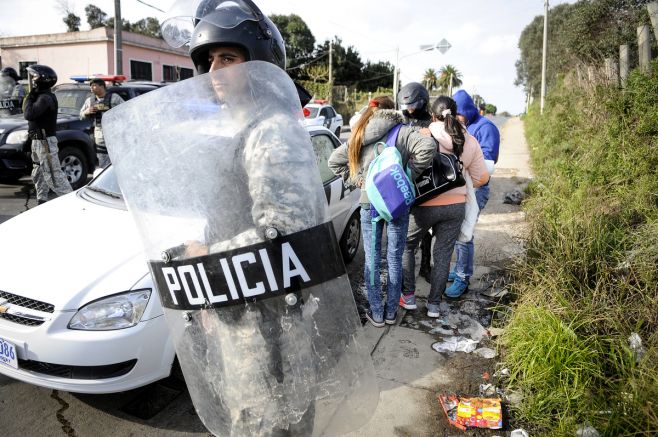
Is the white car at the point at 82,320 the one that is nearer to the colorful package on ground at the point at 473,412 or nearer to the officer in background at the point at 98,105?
the colorful package on ground at the point at 473,412

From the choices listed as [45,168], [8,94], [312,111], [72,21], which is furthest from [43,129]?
[72,21]

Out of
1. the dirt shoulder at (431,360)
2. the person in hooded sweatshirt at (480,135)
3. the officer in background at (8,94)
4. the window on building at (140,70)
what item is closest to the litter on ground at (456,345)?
the dirt shoulder at (431,360)

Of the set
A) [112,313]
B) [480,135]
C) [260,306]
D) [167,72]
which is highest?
[167,72]

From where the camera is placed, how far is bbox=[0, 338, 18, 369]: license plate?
2518mm

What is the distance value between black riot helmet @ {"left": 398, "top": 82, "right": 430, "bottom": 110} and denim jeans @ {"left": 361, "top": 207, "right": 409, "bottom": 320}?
2.96ft

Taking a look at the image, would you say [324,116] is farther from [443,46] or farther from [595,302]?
[595,302]

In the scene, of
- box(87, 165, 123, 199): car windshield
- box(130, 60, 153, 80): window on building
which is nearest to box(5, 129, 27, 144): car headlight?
box(87, 165, 123, 199): car windshield

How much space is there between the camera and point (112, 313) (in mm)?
2529

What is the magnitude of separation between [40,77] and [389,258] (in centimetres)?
586

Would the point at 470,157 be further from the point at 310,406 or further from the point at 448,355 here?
the point at 310,406

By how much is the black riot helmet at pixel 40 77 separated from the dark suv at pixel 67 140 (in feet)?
3.89

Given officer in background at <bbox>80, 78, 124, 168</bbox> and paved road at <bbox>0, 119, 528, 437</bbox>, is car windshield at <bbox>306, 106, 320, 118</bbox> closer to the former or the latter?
officer in background at <bbox>80, 78, 124, 168</bbox>

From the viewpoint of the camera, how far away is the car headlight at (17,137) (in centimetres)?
743

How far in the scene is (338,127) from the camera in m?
18.6
